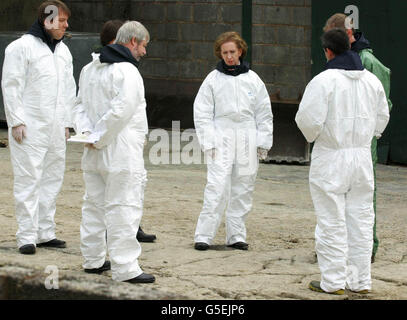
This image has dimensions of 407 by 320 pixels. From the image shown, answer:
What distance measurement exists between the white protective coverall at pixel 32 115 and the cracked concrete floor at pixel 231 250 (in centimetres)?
36

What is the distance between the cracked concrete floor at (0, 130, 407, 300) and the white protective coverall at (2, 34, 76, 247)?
365 mm

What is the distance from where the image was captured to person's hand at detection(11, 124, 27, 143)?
742 centimetres

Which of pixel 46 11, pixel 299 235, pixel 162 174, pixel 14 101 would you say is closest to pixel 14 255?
pixel 14 101

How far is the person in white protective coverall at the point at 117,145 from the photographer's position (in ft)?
21.2

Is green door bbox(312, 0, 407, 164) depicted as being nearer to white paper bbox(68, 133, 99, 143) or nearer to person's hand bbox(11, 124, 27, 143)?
person's hand bbox(11, 124, 27, 143)

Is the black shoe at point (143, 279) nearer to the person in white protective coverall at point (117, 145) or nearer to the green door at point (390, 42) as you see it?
the person in white protective coverall at point (117, 145)

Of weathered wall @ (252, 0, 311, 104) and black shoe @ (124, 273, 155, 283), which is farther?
weathered wall @ (252, 0, 311, 104)

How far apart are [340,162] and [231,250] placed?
174cm

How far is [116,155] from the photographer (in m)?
6.52

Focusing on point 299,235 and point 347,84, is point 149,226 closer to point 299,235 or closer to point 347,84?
point 299,235

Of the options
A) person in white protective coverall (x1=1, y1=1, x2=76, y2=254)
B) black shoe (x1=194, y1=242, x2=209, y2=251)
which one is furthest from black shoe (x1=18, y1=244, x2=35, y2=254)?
black shoe (x1=194, y1=242, x2=209, y2=251)

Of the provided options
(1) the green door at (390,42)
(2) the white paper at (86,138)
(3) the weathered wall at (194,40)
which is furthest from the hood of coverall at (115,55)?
(3) the weathered wall at (194,40)

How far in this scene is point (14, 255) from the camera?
7.38 metres

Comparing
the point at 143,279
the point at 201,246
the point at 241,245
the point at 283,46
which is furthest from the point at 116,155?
the point at 283,46
